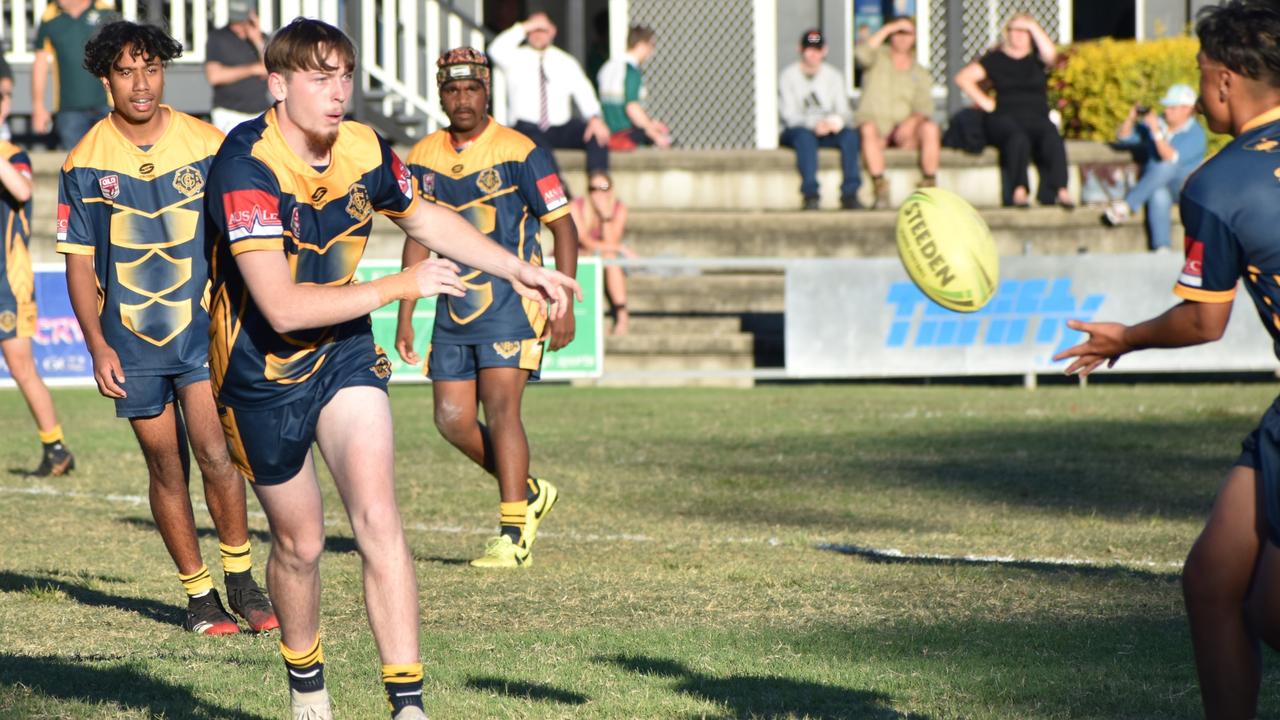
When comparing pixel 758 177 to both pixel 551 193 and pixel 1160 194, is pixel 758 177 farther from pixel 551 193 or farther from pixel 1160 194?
pixel 551 193

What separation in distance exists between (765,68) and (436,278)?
21.8m

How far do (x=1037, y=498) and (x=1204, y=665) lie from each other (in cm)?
585

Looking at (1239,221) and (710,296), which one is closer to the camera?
(1239,221)

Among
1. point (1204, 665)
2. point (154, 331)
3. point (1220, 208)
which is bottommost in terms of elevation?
point (1204, 665)

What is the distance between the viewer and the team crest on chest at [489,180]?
8289mm

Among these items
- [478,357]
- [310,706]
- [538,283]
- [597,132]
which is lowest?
[310,706]

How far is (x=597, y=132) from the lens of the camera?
19.4 m

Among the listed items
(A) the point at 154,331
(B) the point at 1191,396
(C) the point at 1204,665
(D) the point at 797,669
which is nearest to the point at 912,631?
(D) the point at 797,669

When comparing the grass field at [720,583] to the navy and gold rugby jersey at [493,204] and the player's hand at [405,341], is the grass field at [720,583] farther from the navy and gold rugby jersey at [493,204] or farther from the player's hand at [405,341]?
the navy and gold rugby jersey at [493,204]

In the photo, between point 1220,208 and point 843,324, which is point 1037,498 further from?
point 843,324

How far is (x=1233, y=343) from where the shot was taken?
17.4 metres

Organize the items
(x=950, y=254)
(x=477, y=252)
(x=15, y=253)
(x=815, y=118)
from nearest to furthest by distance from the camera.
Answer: (x=477, y=252) < (x=950, y=254) < (x=15, y=253) < (x=815, y=118)

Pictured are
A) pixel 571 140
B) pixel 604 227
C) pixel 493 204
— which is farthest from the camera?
pixel 571 140

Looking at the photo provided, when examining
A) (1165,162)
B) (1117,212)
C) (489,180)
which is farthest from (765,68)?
(489,180)
